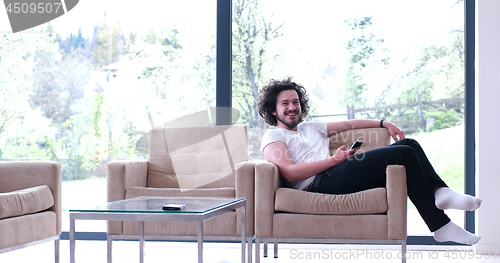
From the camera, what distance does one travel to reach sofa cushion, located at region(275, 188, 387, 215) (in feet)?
7.90

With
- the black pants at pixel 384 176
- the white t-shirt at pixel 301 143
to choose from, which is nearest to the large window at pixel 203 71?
the white t-shirt at pixel 301 143

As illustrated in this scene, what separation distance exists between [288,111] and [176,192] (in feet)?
2.82

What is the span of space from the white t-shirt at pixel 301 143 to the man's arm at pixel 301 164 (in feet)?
0.28

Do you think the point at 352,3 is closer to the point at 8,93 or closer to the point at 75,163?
the point at 75,163

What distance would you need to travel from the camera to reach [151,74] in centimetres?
382

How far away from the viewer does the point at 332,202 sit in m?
2.44

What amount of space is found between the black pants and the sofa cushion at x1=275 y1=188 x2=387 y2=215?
0.10 m

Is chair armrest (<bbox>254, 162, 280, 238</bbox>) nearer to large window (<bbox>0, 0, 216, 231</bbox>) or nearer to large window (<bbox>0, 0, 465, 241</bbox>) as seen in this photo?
large window (<bbox>0, 0, 465, 241</bbox>)


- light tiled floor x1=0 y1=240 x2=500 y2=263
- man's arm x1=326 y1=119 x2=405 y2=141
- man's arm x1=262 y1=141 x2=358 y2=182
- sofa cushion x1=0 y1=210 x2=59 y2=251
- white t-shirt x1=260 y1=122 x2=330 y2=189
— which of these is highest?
man's arm x1=326 y1=119 x2=405 y2=141

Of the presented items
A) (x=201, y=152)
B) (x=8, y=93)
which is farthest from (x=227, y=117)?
(x=8, y=93)

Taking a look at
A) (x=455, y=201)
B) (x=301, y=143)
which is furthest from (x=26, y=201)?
(x=455, y=201)

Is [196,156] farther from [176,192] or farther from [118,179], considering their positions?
[118,179]

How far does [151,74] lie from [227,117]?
71cm

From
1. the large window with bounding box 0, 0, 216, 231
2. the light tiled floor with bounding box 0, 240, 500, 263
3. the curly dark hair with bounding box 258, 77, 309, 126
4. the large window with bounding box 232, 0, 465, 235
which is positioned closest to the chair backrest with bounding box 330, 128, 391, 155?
the curly dark hair with bounding box 258, 77, 309, 126
